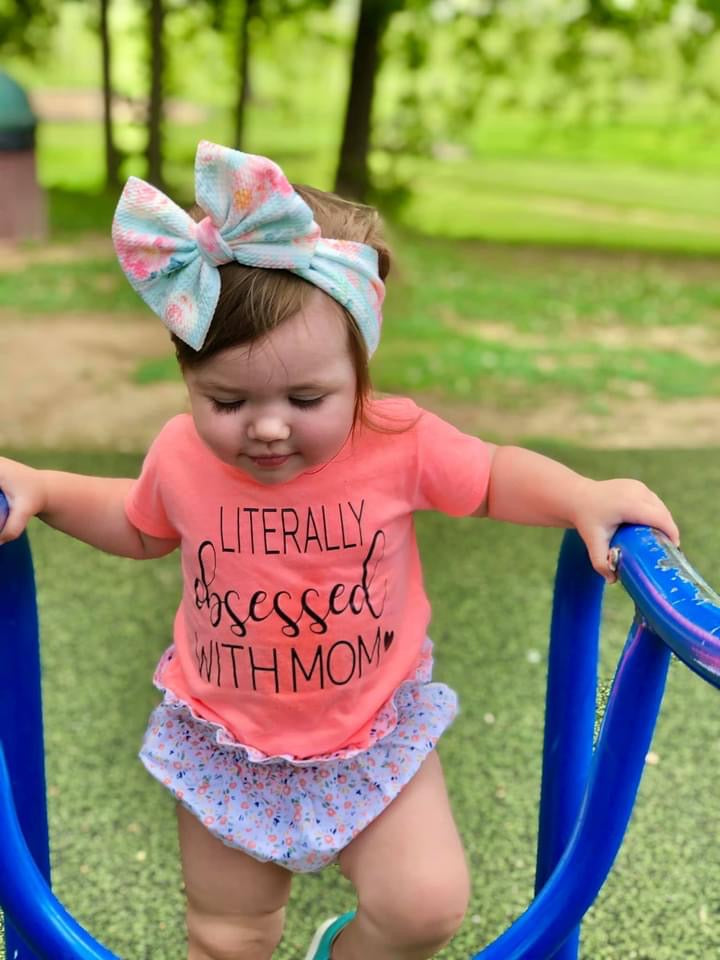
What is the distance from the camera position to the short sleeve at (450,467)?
4.49ft

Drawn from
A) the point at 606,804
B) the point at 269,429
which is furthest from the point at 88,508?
the point at 606,804

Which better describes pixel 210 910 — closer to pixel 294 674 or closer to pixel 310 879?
pixel 294 674

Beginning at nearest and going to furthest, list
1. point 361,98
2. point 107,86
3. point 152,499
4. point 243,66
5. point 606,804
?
point 606,804
point 152,499
point 361,98
point 243,66
point 107,86

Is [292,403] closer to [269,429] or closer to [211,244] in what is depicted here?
[269,429]

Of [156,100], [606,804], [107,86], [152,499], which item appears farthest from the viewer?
[107,86]

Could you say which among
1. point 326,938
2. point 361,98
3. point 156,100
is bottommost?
point 156,100

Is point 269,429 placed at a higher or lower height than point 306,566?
higher

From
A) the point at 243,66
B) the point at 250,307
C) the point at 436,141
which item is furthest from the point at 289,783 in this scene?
the point at 436,141

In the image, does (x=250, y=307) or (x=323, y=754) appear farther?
(x=323, y=754)

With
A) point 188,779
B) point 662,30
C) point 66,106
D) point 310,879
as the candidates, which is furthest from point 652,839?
point 66,106

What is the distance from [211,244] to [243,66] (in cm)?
951

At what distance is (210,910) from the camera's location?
1.45 metres

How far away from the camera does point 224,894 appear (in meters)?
1.44

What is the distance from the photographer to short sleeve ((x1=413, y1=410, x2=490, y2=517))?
137 centimetres
